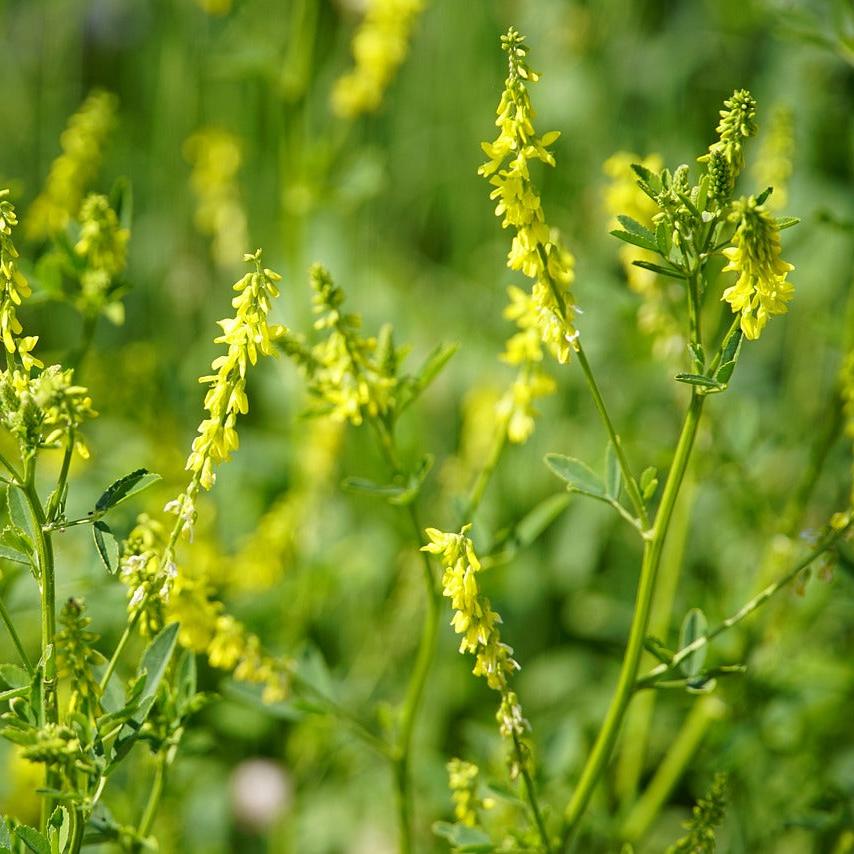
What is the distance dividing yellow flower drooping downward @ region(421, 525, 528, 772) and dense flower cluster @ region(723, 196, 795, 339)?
454mm

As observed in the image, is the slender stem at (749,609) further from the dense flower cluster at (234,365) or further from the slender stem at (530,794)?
the dense flower cluster at (234,365)

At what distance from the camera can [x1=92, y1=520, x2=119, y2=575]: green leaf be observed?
144cm

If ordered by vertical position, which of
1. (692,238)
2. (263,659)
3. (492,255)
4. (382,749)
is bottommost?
(382,749)

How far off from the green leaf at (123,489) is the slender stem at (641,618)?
687 mm

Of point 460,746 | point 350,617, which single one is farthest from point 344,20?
point 460,746

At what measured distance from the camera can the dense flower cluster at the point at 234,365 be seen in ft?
Result: 4.53

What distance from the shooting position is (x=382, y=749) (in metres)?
1.84

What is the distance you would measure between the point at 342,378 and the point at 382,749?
630mm

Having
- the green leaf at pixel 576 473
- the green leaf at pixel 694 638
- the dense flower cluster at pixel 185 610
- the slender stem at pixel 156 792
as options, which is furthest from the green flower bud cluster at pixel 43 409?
the green leaf at pixel 694 638

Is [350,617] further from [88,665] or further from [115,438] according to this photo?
[88,665]

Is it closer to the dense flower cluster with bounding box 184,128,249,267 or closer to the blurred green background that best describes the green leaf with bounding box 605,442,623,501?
the blurred green background

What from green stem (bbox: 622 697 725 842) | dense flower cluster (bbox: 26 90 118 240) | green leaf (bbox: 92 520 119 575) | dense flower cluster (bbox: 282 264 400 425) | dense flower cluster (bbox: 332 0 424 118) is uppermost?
dense flower cluster (bbox: 332 0 424 118)

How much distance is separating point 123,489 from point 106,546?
8 centimetres

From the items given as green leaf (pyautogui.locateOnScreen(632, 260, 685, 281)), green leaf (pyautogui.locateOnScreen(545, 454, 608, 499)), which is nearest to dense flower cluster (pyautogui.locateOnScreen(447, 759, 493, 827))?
green leaf (pyautogui.locateOnScreen(545, 454, 608, 499))
